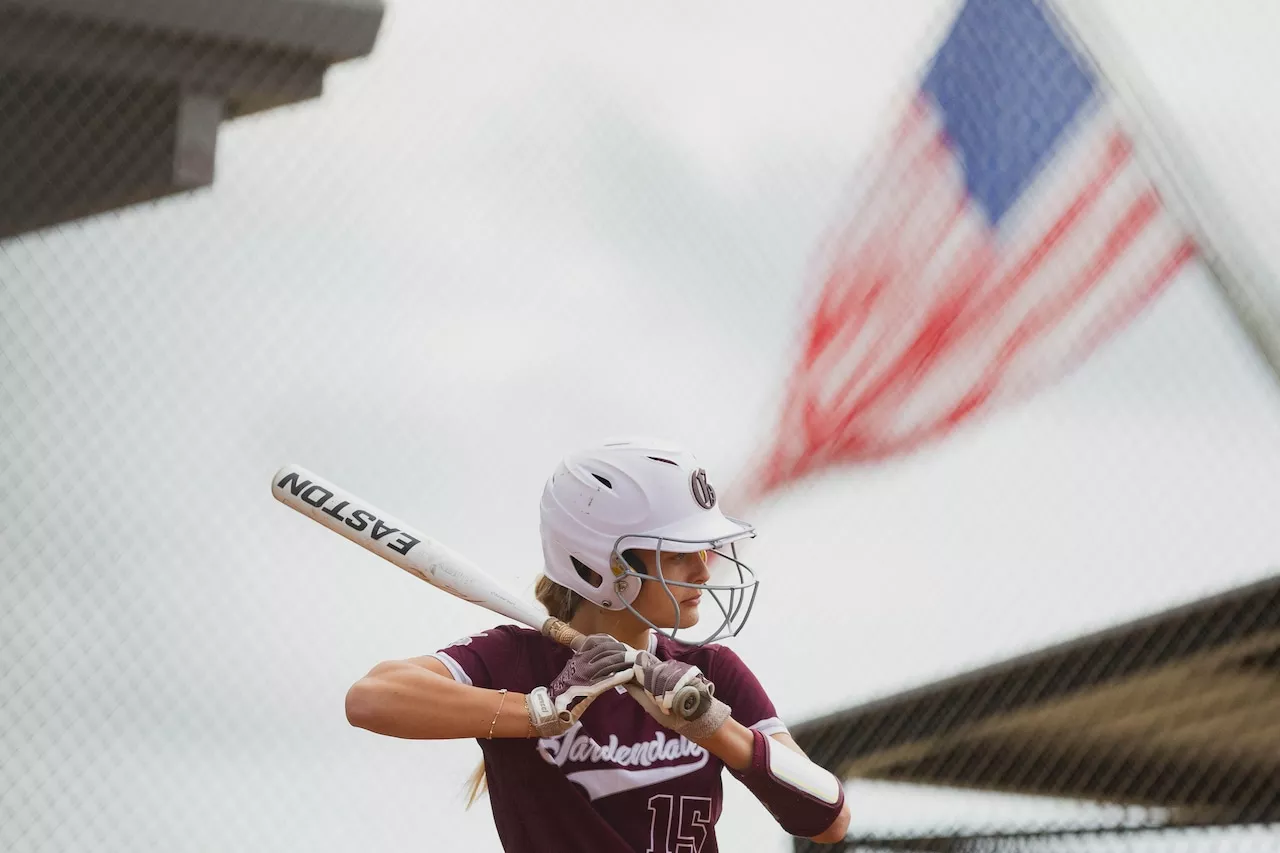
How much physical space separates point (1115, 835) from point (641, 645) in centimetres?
391

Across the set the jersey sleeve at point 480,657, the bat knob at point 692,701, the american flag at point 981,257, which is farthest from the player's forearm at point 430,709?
the american flag at point 981,257

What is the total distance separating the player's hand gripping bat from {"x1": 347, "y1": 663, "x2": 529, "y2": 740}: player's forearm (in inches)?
11.0

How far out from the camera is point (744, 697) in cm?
203

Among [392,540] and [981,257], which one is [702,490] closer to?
[392,540]

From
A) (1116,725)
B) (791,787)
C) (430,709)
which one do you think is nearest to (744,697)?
(791,787)

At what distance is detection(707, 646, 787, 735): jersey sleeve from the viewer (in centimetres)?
202

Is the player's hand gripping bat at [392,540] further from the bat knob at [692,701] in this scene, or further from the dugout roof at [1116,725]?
the dugout roof at [1116,725]

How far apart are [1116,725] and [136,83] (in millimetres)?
4153

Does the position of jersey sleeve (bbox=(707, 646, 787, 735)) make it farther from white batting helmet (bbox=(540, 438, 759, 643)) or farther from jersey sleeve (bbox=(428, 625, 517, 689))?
jersey sleeve (bbox=(428, 625, 517, 689))

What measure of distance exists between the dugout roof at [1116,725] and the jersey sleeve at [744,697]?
2374 mm

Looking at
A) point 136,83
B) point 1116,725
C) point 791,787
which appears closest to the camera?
point 791,787

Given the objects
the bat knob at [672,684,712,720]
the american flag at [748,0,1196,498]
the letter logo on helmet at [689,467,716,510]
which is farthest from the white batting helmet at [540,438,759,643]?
the american flag at [748,0,1196,498]

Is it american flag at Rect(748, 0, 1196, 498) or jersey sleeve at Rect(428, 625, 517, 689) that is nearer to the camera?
jersey sleeve at Rect(428, 625, 517, 689)

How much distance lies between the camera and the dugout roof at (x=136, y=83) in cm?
360
